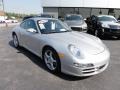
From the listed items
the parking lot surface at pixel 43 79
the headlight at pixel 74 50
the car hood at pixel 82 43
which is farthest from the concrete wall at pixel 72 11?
the headlight at pixel 74 50

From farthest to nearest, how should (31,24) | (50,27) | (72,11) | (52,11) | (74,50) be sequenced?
(52,11)
(72,11)
(31,24)
(50,27)
(74,50)

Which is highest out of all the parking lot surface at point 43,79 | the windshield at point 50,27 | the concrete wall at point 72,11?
the concrete wall at point 72,11

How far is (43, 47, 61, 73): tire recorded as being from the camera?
162 inches

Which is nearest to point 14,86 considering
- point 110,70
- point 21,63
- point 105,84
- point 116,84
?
point 21,63

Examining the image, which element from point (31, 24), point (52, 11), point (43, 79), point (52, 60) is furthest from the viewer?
point (52, 11)

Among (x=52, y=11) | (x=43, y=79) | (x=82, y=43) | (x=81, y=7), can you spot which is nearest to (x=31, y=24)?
(x=82, y=43)

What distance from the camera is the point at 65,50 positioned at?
12.8ft

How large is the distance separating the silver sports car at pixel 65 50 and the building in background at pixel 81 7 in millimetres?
28811

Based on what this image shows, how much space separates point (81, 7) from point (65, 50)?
32126 millimetres

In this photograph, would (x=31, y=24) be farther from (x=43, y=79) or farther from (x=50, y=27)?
(x=43, y=79)

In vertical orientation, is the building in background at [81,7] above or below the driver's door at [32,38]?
above

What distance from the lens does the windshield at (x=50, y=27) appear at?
16.7 feet

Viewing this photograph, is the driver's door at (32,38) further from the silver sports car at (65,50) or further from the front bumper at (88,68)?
the front bumper at (88,68)

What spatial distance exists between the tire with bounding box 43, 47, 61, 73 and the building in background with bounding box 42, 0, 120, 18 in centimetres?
2955
